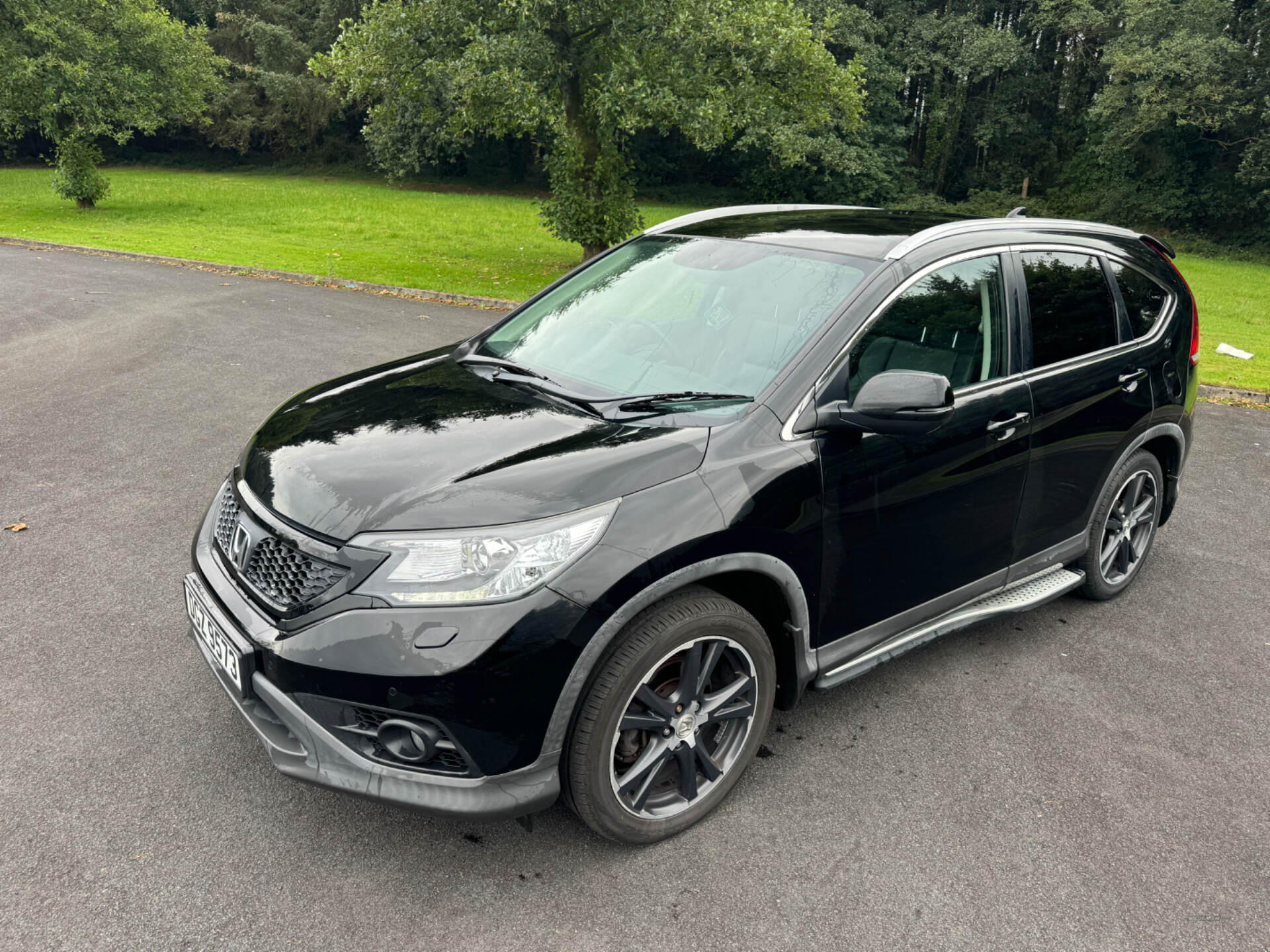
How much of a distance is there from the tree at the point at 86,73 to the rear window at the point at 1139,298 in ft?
89.1

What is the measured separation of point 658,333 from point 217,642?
6.25 feet

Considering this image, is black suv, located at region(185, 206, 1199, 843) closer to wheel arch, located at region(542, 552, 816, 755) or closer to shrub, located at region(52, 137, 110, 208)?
wheel arch, located at region(542, 552, 816, 755)

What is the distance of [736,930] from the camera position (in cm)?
262

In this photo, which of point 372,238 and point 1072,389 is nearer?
point 1072,389

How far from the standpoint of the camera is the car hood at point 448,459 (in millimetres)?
2639

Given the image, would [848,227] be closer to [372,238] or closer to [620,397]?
[620,397]

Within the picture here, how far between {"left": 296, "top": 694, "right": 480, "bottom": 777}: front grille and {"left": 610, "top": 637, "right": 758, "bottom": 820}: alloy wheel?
0.47 meters

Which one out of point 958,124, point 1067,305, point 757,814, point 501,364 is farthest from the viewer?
point 958,124

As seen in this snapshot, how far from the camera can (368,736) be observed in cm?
255

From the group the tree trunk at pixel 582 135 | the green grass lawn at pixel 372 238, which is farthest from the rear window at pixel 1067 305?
the tree trunk at pixel 582 135

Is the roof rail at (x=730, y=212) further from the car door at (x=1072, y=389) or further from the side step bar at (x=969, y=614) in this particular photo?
the side step bar at (x=969, y=614)

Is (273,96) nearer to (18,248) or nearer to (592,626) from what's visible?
(18,248)

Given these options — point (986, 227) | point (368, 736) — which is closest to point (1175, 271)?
point (986, 227)

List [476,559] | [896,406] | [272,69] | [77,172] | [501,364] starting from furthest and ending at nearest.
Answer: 1. [272,69]
2. [77,172]
3. [501,364]
4. [896,406]
5. [476,559]
